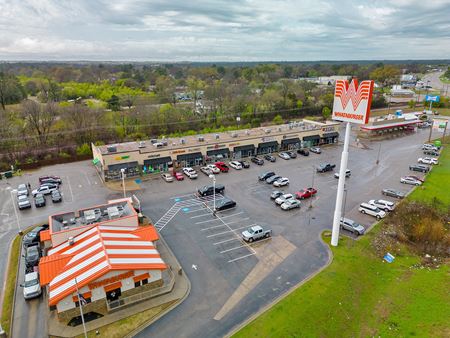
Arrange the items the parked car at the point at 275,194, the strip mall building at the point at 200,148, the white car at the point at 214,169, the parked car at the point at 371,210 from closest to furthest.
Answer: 1. the parked car at the point at 371,210
2. the parked car at the point at 275,194
3. the strip mall building at the point at 200,148
4. the white car at the point at 214,169

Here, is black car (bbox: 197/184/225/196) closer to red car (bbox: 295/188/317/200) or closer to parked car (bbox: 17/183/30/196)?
red car (bbox: 295/188/317/200)

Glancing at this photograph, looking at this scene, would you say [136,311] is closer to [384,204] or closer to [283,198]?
[283,198]

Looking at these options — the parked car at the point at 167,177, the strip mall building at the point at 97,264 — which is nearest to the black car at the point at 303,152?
the parked car at the point at 167,177

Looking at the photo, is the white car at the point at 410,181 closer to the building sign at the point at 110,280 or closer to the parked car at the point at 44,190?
the building sign at the point at 110,280

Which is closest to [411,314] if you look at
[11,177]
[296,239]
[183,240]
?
[296,239]

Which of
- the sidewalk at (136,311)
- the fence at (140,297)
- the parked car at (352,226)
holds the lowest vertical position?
the sidewalk at (136,311)

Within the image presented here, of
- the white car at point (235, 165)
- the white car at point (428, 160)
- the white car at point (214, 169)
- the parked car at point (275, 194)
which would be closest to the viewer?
the parked car at point (275, 194)

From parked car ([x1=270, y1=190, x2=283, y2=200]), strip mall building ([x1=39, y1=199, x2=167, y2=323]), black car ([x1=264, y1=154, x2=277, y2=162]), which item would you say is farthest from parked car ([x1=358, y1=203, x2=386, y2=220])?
strip mall building ([x1=39, y1=199, x2=167, y2=323])

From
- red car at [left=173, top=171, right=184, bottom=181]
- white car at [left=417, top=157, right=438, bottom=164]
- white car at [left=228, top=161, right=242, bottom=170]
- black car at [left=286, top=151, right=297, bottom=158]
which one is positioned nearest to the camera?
red car at [left=173, top=171, right=184, bottom=181]
